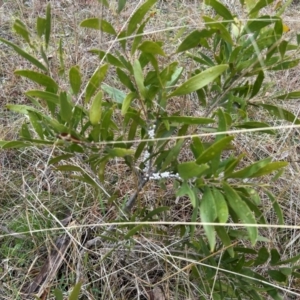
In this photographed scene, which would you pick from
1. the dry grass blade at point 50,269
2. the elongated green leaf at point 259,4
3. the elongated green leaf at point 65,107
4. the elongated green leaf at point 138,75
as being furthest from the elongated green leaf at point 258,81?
the dry grass blade at point 50,269

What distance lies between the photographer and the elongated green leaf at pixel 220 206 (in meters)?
0.68

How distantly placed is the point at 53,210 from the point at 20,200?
0.10m

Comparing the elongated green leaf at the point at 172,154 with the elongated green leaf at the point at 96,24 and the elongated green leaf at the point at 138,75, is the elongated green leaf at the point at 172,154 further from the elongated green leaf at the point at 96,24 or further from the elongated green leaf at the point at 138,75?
the elongated green leaf at the point at 96,24

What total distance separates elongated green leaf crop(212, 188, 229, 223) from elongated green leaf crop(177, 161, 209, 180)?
4 cm

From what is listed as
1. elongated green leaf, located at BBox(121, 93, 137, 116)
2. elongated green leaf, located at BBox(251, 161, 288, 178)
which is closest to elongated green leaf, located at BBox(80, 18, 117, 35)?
elongated green leaf, located at BBox(121, 93, 137, 116)

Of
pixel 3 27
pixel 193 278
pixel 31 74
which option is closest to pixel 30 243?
pixel 193 278

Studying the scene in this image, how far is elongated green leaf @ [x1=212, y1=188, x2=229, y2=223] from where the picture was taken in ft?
2.23

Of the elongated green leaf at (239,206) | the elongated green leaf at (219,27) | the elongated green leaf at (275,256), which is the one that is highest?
the elongated green leaf at (219,27)

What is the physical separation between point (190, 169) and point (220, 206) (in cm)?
7

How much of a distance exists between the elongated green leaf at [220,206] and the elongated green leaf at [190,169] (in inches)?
1.7

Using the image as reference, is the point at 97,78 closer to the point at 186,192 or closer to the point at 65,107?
the point at 65,107

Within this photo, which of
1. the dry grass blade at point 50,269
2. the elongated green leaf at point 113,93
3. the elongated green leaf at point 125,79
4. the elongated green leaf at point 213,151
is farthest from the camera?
the dry grass blade at point 50,269

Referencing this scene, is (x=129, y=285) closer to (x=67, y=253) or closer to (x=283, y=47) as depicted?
(x=67, y=253)

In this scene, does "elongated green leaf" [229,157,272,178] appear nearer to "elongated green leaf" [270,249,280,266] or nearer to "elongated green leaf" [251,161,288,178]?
"elongated green leaf" [251,161,288,178]
